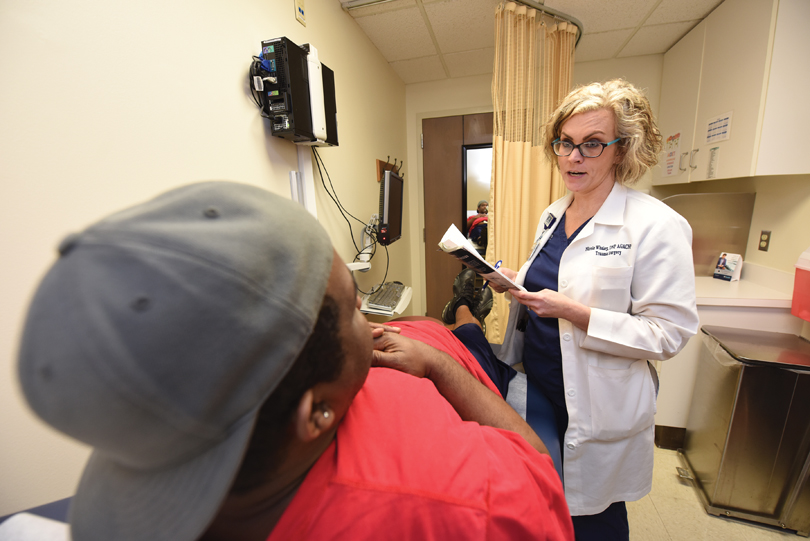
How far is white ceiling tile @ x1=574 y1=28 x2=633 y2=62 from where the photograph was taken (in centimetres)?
218

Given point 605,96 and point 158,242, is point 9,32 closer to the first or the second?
point 158,242

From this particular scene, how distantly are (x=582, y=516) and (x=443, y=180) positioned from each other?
2.63 metres

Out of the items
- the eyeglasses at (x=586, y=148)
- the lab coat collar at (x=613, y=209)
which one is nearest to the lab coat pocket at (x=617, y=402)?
the lab coat collar at (x=613, y=209)

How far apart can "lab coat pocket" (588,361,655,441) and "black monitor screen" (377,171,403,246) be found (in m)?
1.31

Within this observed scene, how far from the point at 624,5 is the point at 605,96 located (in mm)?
1451

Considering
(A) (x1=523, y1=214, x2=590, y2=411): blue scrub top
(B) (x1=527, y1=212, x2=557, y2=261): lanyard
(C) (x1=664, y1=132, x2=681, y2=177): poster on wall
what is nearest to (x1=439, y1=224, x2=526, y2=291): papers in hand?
(A) (x1=523, y1=214, x2=590, y2=411): blue scrub top

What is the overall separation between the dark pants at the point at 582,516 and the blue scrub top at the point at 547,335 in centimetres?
7

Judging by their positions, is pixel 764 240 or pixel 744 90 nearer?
pixel 744 90

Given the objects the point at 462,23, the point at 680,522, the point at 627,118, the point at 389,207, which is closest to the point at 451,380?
the point at 627,118

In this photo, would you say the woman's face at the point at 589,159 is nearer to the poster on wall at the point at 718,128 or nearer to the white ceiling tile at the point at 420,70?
the poster on wall at the point at 718,128

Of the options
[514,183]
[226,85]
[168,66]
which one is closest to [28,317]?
[168,66]

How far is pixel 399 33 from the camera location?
7.07 feet

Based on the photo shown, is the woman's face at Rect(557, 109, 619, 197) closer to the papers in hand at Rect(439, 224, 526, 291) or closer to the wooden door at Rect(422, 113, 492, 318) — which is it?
the papers in hand at Rect(439, 224, 526, 291)

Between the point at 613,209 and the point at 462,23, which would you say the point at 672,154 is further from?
the point at 613,209
